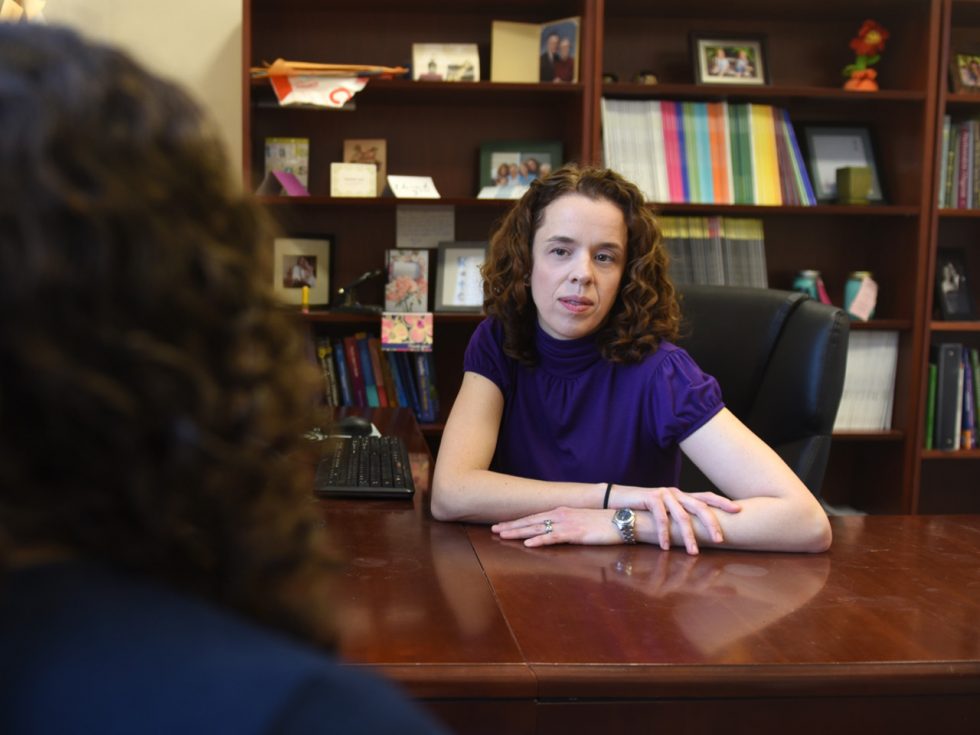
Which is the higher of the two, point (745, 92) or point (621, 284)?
point (745, 92)

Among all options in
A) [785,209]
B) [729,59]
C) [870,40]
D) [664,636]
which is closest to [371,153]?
[729,59]

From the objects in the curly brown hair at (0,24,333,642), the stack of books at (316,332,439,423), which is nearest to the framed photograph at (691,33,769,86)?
the stack of books at (316,332,439,423)

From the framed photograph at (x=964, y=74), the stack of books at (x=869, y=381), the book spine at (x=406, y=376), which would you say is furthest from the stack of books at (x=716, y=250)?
the book spine at (x=406, y=376)

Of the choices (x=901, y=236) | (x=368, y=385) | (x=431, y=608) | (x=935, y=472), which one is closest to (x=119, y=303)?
(x=431, y=608)

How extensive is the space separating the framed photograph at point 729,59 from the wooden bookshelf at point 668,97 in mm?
52

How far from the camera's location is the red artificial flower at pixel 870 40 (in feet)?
11.0

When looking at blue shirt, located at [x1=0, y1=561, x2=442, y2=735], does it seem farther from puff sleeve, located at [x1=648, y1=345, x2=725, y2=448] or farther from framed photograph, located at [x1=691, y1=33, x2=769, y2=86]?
framed photograph, located at [x1=691, y1=33, x2=769, y2=86]

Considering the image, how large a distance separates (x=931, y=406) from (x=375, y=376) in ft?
6.16

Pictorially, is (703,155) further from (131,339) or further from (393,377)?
(131,339)

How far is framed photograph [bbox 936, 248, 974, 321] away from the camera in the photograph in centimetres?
346

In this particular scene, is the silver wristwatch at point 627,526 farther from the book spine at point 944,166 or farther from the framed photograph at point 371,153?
the book spine at point 944,166

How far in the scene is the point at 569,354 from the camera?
1.77 metres

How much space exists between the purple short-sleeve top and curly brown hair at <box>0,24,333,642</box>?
1.33 meters

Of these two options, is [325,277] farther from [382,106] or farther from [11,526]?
[11,526]
